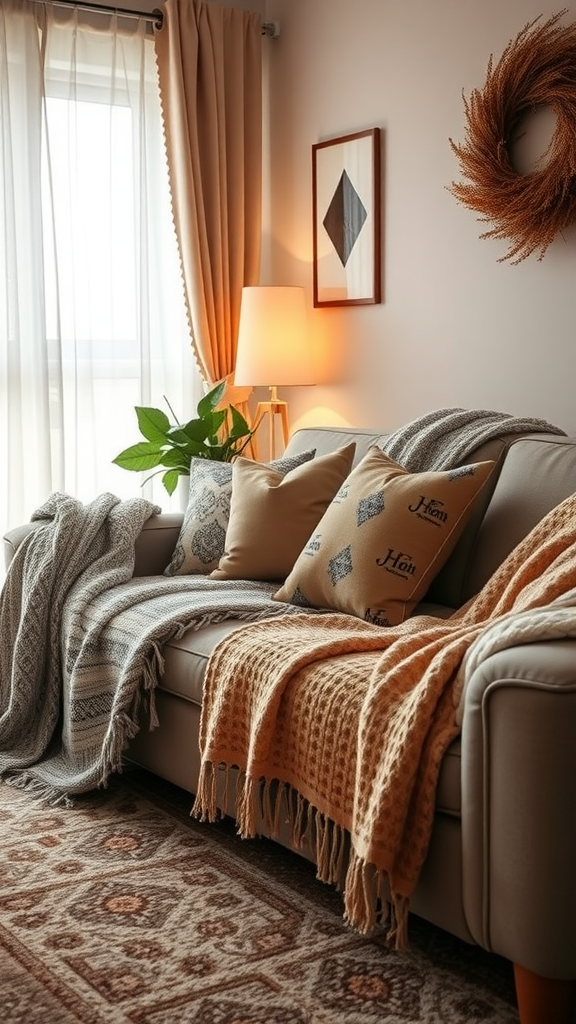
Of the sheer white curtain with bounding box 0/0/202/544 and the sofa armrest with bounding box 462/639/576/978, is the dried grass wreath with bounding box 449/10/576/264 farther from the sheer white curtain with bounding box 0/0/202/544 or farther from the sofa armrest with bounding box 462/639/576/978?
the sofa armrest with bounding box 462/639/576/978

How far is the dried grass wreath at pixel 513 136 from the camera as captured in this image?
10.6ft

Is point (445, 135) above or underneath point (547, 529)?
above

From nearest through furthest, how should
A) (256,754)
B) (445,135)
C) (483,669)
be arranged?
(483,669)
(256,754)
(445,135)

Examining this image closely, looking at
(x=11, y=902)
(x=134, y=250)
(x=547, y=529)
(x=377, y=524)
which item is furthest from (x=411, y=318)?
(x=11, y=902)

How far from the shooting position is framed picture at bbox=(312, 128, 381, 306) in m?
4.04

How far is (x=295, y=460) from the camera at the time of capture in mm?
3428

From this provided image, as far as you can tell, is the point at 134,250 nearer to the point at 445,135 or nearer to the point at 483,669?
the point at 445,135

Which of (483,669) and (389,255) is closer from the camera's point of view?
(483,669)

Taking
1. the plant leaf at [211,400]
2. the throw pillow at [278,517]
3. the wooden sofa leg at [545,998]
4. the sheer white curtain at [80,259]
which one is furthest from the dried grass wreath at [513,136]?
the wooden sofa leg at [545,998]

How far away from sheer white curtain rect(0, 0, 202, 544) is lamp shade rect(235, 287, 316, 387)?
1.30 feet

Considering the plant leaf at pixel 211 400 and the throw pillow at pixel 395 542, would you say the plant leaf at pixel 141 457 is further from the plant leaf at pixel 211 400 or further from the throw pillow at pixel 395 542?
the throw pillow at pixel 395 542

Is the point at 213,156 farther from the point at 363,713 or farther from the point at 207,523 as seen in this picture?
the point at 363,713

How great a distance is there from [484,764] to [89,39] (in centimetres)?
329

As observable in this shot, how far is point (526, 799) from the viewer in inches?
68.0
